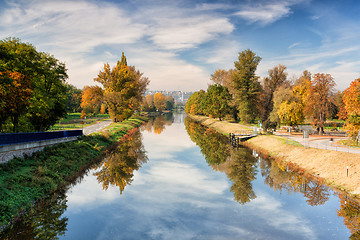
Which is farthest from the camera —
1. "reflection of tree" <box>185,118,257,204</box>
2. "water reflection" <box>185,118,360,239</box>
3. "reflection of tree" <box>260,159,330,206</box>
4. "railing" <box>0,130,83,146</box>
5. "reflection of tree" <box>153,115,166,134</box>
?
Result: "reflection of tree" <box>153,115,166,134</box>

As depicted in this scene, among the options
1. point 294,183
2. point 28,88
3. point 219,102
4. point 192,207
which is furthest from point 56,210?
point 219,102

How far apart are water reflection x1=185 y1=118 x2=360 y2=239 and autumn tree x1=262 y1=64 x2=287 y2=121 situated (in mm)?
36427

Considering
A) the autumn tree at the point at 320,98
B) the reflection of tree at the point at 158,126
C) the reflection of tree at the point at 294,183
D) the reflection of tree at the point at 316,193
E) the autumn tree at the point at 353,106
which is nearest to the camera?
the reflection of tree at the point at 316,193

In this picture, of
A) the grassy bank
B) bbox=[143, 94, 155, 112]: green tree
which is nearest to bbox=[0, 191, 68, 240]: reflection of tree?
the grassy bank

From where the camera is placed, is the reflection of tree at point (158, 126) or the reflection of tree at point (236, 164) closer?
the reflection of tree at point (236, 164)

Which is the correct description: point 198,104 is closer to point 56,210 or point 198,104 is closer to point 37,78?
point 37,78

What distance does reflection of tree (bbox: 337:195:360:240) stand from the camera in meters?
15.9

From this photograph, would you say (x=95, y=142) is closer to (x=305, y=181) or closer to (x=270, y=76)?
(x=305, y=181)

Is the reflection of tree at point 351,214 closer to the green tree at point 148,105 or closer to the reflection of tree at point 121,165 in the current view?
the reflection of tree at point 121,165

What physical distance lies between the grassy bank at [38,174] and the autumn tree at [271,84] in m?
56.8

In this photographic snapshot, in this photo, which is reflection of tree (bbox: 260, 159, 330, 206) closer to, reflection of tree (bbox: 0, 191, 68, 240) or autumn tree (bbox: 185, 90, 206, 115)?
reflection of tree (bbox: 0, 191, 68, 240)

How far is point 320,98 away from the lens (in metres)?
47.3

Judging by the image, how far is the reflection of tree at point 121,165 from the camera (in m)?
27.2

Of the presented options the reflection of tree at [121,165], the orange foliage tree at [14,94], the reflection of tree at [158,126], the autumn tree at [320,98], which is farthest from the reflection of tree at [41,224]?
the reflection of tree at [158,126]
